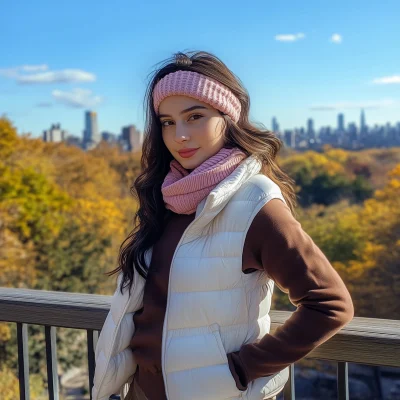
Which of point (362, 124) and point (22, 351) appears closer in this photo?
point (22, 351)

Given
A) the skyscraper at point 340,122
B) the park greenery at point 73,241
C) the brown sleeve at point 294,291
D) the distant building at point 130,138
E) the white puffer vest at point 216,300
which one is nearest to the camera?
the brown sleeve at point 294,291

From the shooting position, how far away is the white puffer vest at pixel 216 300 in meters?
1.51

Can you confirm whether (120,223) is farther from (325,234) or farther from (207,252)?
(207,252)

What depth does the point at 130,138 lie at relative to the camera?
4969 cm

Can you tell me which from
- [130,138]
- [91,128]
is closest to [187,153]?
[130,138]

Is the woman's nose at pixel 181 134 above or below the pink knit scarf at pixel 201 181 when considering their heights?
above

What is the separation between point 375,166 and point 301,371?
24071 millimetres

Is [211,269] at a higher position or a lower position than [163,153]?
lower

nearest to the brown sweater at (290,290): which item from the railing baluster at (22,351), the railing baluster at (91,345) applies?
the railing baluster at (91,345)

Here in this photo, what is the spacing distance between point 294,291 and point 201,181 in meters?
0.44

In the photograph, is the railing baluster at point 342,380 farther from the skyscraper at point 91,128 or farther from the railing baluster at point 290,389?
the skyscraper at point 91,128

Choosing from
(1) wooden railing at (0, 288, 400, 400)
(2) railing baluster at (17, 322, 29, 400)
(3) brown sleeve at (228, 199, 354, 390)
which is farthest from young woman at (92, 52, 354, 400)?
(2) railing baluster at (17, 322, 29, 400)

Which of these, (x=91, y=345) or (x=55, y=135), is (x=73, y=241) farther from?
(x=55, y=135)

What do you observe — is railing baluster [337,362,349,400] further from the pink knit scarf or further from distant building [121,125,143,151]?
distant building [121,125,143,151]
